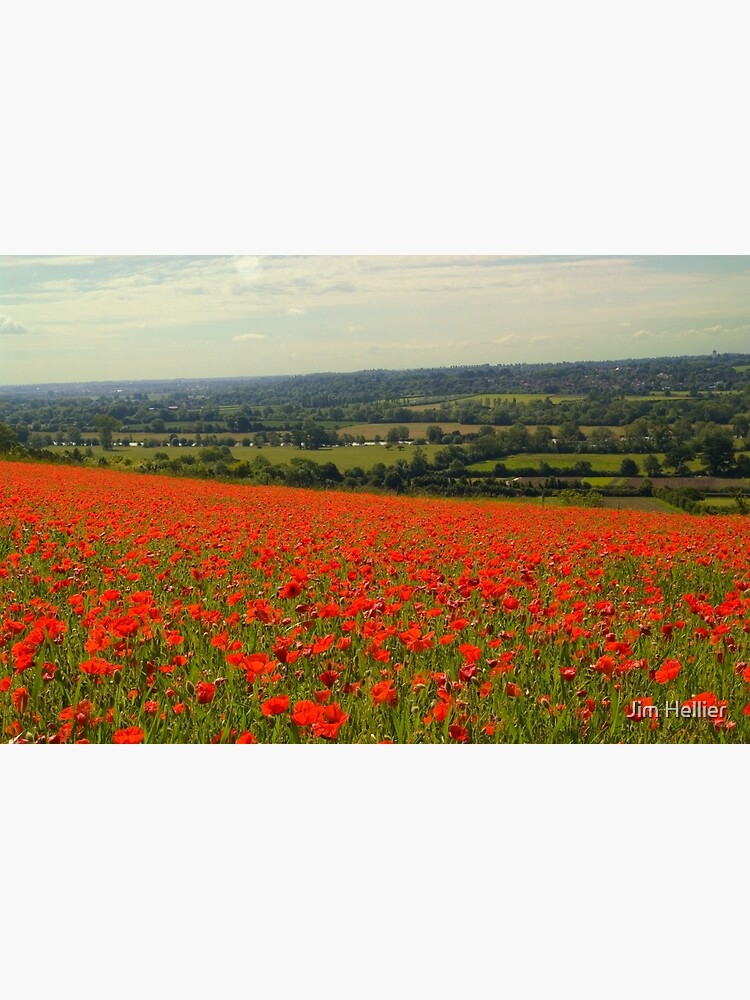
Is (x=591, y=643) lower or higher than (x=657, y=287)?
lower

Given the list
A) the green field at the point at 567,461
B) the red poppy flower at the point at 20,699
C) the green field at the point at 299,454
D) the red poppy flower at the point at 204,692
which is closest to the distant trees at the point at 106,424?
the green field at the point at 299,454

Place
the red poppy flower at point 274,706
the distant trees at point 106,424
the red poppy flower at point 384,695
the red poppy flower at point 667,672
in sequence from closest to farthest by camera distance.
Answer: the red poppy flower at point 274,706 → the red poppy flower at point 384,695 → the red poppy flower at point 667,672 → the distant trees at point 106,424

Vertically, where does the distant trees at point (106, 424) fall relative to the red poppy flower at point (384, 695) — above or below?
above

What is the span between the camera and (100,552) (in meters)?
5.52

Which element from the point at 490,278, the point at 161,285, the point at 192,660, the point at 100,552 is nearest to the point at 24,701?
the point at 192,660

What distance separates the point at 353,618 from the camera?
16.4ft

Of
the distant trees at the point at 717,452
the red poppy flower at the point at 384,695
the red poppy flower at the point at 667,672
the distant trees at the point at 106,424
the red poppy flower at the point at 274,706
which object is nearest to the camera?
the red poppy flower at the point at 274,706

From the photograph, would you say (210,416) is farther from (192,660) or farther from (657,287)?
(657,287)

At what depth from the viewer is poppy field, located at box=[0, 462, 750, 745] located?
4422mm

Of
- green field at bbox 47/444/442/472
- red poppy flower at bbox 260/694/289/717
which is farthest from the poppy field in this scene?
green field at bbox 47/444/442/472

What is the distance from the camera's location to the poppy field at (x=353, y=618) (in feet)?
14.5

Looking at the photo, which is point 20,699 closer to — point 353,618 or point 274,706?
point 274,706

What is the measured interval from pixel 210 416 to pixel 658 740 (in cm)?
316

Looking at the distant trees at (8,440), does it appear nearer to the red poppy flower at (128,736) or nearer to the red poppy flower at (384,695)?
the red poppy flower at (128,736)
